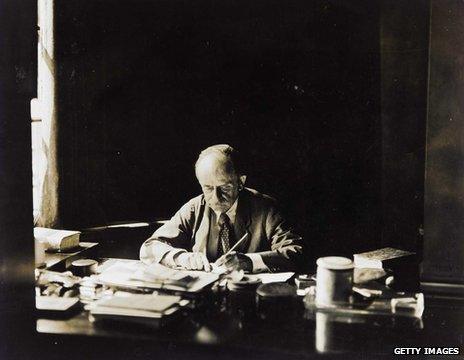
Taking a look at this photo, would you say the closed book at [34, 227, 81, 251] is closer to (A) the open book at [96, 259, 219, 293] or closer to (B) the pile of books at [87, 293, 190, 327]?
(A) the open book at [96, 259, 219, 293]

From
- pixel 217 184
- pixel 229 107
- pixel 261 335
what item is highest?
pixel 229 107

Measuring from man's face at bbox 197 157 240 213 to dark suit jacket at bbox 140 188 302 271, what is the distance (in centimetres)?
6

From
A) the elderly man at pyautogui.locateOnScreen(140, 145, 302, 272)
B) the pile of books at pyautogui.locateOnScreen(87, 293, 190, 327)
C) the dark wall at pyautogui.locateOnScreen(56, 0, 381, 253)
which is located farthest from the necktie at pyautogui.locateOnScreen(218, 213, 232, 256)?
the pile of books at pyautogui.locateOnScreen(87, 293, 190, 327)

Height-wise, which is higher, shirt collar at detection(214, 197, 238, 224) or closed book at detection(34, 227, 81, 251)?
shirt collar at detection(214, 197, 238, 224)

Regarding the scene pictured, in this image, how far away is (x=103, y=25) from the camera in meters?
Answer: 3.35

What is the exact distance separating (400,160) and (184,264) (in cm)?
177

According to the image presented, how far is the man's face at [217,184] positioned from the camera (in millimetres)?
2984

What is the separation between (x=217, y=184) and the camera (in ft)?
9.92

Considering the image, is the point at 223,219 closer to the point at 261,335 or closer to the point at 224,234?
the point at 224,234

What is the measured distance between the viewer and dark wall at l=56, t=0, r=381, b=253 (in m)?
3.39

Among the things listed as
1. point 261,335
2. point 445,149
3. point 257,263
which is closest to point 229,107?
point 257,263

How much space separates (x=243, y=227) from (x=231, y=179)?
0.31 metres

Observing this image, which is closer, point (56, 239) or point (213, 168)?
point (56, 239)

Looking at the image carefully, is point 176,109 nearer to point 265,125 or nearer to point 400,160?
point 265,125
